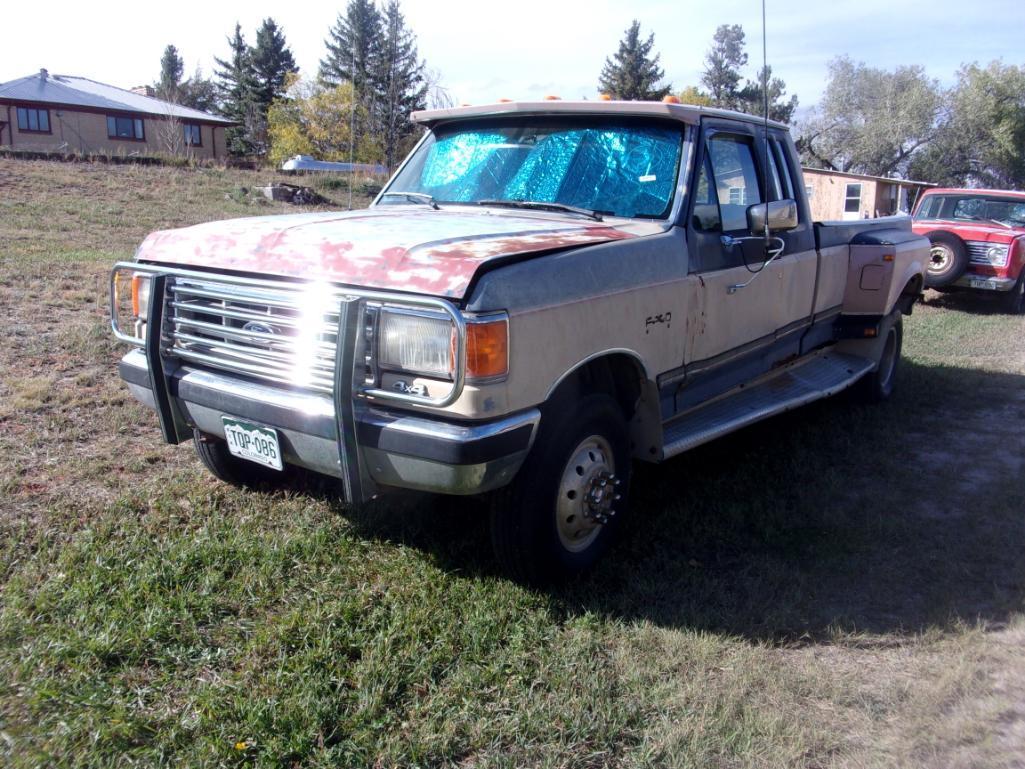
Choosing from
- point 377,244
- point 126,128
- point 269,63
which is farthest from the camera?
point 269,63

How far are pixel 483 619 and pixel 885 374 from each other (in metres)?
5.00

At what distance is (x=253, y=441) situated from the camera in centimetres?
349

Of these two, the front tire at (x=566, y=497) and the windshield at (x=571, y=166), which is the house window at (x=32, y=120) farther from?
the front tire at (x=566, y=497)

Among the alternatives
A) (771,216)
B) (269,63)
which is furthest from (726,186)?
(269,63)

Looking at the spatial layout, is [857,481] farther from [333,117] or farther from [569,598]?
[333,117]

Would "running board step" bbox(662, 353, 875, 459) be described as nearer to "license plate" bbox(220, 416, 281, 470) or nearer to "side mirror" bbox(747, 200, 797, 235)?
"side mirror" bbox(747, 200, 797, 235)

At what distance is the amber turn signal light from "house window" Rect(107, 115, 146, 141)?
155ft

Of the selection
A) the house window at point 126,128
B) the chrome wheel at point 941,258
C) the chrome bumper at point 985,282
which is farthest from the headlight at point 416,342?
the house window at point 126,128

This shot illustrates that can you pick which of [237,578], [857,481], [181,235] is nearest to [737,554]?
[857,481]

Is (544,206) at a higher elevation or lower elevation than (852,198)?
lower

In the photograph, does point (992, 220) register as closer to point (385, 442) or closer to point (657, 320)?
point (657, 320)

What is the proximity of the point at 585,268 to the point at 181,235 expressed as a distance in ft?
6.05

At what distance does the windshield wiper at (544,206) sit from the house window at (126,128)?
1798 inches

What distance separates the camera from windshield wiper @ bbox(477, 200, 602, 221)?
4227 mm
